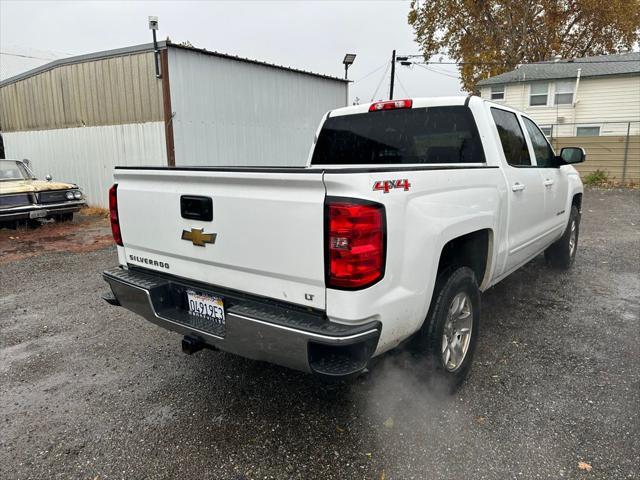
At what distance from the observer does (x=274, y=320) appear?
2242 millimetres

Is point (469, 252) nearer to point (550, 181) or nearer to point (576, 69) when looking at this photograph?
point (550, 181)

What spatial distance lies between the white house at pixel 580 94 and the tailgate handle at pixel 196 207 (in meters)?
20.6

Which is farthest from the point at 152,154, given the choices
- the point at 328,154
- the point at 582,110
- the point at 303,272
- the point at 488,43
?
the point at 488,43

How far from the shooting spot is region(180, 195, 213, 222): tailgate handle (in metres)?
2.55

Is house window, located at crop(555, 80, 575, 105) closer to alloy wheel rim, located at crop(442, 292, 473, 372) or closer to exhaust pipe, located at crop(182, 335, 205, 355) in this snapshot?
alloy wheel rim, located at crop(442, 292, 473, 372)

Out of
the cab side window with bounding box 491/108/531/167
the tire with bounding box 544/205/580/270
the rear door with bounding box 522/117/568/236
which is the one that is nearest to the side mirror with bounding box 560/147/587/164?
the rear door with bounding box 522/117/568/236

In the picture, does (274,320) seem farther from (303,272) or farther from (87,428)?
(87,428)

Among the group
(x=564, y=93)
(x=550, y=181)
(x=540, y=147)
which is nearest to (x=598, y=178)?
(x=564, y=93)

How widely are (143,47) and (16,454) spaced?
9.68 meters

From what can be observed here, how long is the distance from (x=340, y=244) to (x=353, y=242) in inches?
2.4

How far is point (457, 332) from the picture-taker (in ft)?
10.2

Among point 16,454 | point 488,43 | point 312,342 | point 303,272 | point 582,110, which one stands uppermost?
point 488,43

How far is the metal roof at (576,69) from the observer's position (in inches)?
796

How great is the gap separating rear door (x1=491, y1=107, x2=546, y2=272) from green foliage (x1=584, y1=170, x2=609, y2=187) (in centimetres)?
1565
